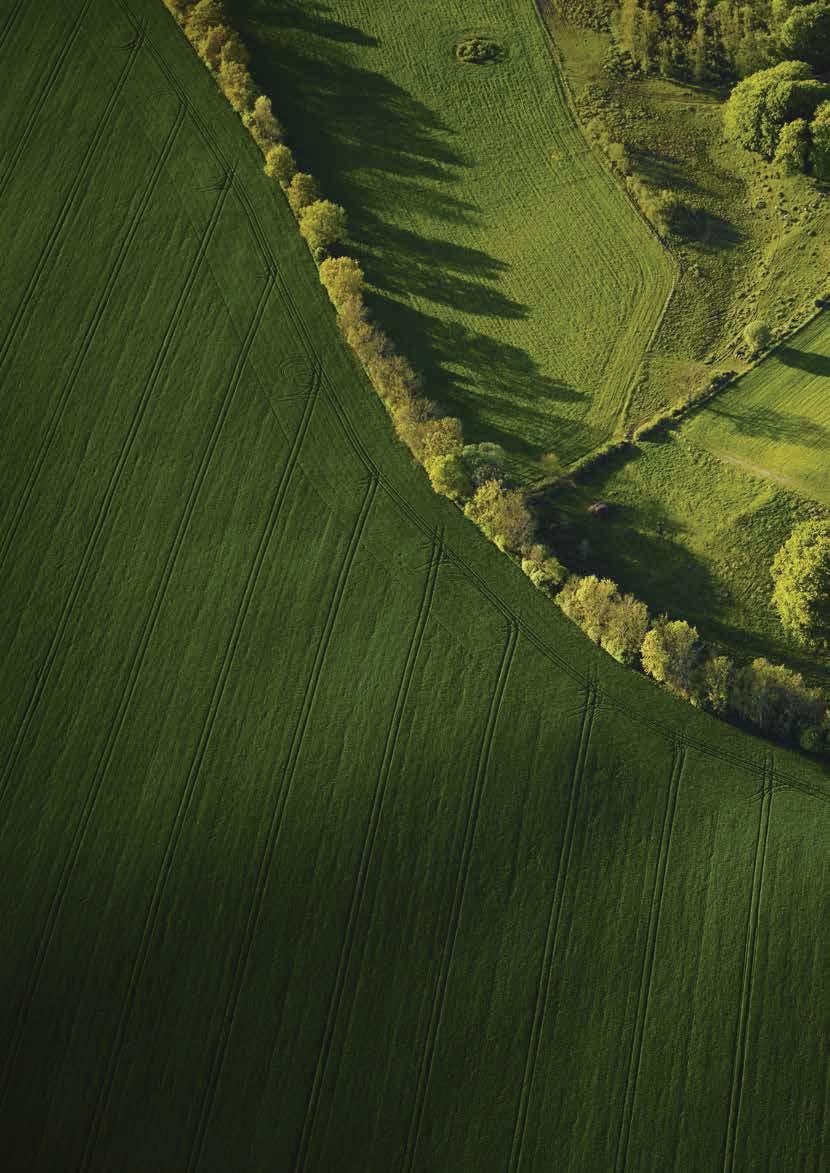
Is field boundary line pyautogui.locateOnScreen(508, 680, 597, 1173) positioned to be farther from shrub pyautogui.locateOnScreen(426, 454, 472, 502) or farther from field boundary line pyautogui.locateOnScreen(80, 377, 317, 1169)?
field boundary line pyautogui.locateOnScreen(80, 377, 317, 1169)

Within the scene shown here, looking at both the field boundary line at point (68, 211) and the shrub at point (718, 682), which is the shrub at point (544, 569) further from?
the field boundary line at point (68, 211)

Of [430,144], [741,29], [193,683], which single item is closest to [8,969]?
[193,683]

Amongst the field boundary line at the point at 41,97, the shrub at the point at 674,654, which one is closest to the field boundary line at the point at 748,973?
the shrub at the point at 674,654

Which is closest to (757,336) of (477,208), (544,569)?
(544,569)

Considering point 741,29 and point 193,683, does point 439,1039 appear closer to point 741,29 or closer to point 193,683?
point 193,683

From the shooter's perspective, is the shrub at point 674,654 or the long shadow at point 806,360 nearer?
the shrub at point 674,654

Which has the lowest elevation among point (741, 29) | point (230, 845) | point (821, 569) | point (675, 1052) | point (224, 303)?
point (675, 1052)

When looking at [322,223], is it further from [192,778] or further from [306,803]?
[306,803]
